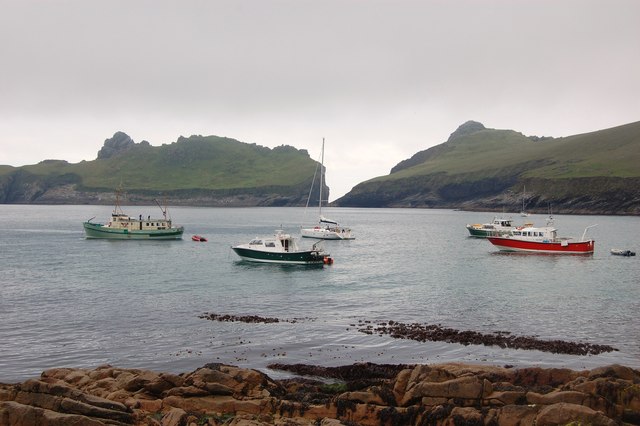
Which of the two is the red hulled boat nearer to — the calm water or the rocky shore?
the calm water

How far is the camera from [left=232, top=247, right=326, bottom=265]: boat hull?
76.7 m

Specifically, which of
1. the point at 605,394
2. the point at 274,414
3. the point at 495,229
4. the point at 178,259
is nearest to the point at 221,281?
the point at 178,259

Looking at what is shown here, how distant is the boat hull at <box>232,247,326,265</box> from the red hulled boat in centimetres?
3746

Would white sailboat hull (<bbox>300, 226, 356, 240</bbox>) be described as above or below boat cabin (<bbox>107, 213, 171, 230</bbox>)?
below

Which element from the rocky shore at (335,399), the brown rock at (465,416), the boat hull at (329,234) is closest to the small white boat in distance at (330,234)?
the boat hull at (329,234)

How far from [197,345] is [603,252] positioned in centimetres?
8421

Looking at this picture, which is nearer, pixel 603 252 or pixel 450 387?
pixel 450 387

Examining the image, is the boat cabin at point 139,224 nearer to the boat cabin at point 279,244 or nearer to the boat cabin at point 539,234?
the boat cabin at point 279,244

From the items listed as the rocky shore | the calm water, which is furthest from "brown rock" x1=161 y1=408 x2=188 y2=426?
the calm water

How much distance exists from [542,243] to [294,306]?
6012cm

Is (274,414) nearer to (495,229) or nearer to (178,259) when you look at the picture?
(178,259)

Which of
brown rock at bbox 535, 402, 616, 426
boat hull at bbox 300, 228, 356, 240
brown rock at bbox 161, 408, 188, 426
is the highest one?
boat hull at bbox 300, 228, 356, 240

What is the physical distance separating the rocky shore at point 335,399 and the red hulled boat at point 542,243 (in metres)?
76.5

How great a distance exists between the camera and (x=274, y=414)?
20.7 m
